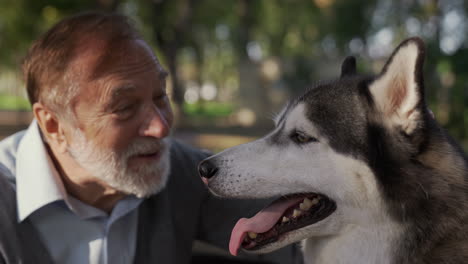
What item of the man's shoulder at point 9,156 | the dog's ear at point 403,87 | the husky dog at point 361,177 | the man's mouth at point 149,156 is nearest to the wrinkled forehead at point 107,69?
the man's mouth at point 149,156

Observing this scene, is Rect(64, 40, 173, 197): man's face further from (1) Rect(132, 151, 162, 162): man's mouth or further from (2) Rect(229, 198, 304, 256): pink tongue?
(2) Rect(229, 198, 304, 256): pink tongue

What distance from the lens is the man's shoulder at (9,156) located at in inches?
103

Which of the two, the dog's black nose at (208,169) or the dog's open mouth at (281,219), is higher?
Answer: the dog's black nose at (208,169)

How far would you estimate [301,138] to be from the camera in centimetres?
235

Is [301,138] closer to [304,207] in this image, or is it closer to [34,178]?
[304,207]

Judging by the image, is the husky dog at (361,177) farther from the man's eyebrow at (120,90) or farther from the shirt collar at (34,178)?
the shirt collar at (34,178)

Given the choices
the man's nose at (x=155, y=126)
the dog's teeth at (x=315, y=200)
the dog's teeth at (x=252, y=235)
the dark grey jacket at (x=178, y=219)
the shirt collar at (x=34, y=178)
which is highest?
the man's nose at (x=155, y=126)

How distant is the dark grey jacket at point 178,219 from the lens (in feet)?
7.99

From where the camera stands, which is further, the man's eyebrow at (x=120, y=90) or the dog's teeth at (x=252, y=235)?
the man's eyebrow at (x=120, y=90)

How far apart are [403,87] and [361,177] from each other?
17.4 inches

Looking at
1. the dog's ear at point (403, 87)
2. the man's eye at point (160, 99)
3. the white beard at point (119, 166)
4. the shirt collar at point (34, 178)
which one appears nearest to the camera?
the dog's ear at point (403, 87)

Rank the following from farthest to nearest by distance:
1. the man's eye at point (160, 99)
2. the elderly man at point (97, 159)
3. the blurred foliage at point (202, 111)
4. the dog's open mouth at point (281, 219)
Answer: the blurred foliage at point (202, 111)
the man's eye at point (160, 99)
the elderly man at point (97, 159)
the dog's open mouth at point (281, 219)

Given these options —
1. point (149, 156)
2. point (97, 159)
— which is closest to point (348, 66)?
point (149, 156)

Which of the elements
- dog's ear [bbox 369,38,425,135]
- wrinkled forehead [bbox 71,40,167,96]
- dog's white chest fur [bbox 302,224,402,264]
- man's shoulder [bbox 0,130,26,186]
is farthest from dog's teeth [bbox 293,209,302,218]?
man's shoulder [bbox 0,130,26,186]
